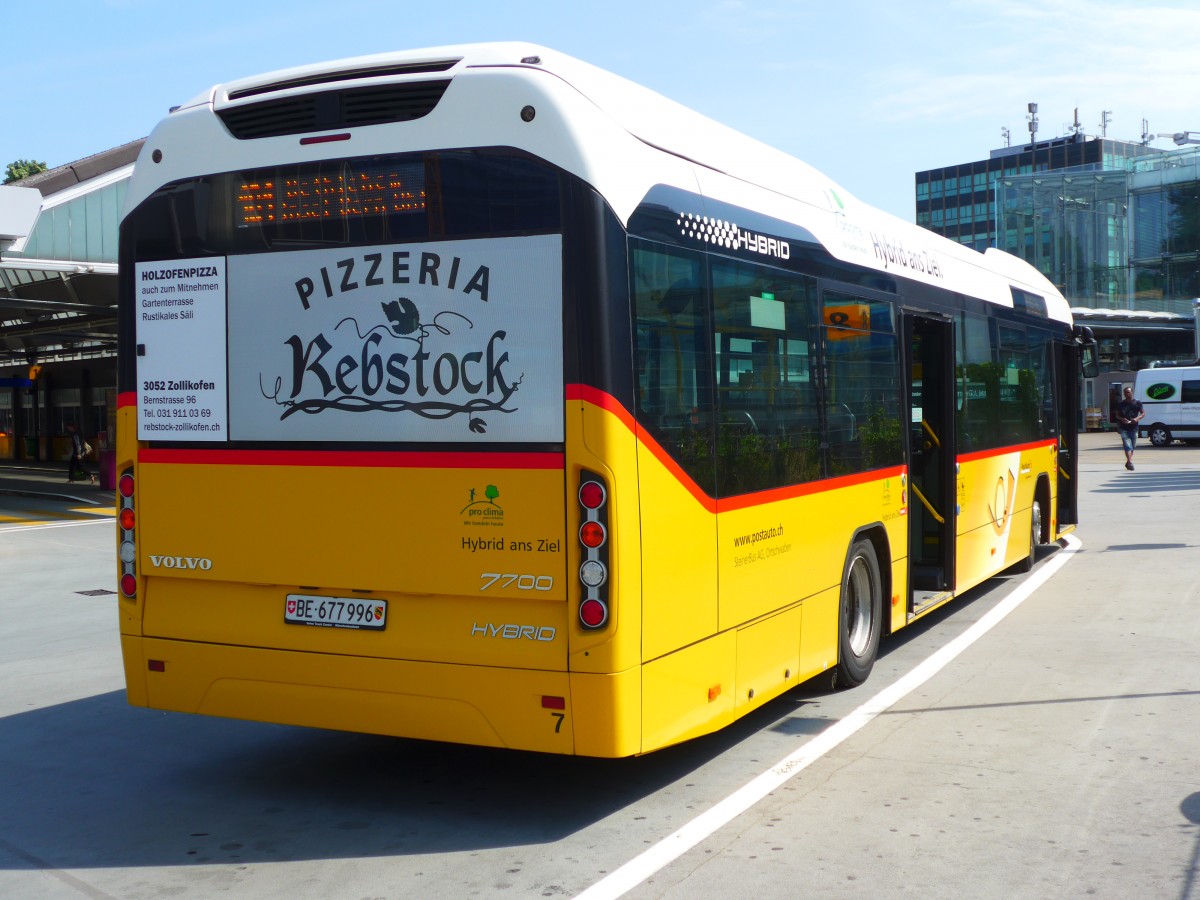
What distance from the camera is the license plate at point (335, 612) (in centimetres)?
561

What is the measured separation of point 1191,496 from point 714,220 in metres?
20.0

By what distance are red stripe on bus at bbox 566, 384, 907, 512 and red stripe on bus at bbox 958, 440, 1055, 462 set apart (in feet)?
10.8

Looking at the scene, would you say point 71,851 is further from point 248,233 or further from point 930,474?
point 930,474

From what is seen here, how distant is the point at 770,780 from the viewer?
6172 millimetres

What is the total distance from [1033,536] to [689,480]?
29.8 ft

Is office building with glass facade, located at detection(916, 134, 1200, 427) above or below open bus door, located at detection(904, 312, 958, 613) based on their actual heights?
above

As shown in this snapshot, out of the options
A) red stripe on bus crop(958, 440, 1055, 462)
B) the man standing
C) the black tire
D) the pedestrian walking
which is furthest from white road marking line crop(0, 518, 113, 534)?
the man standing

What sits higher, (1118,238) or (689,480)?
(1118,238)

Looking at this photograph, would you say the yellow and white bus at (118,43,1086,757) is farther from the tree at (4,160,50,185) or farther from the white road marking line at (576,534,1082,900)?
the tree at (4,160,50,185)

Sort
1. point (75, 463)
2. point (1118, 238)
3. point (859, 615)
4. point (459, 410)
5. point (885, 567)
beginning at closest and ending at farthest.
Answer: point (459, 410) → point (859, 615) → point (885, 567) → point (75, 463) → point (1118, 238)

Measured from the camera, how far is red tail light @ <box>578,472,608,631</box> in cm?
516

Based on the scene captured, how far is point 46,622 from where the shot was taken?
11.8 m

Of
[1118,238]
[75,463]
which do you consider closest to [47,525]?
[75,463]

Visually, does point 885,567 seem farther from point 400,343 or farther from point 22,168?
point 22,168
